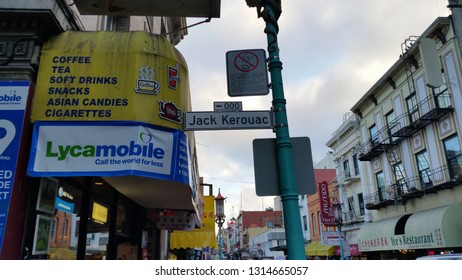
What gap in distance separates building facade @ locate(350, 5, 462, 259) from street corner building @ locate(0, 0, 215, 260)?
16.7 meters

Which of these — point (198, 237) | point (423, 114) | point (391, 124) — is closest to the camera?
point (198, 237)

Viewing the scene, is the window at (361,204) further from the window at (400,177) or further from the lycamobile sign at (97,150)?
the lycamobile sign at (97,150)

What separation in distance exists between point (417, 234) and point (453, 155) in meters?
4.69

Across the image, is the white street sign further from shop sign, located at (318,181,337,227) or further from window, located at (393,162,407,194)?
shop sign, located at (318,181,337,227)

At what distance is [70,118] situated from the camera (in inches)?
207

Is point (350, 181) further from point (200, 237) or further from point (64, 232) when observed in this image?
point (64, 232)

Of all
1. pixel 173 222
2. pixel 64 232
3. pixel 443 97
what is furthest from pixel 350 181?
pixel 64 232

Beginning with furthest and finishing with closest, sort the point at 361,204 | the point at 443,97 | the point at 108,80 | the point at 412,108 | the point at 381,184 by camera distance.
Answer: the point at 361,204, the point at 381,184, the point at 412,108, the point at 443,97, the point at 108,80

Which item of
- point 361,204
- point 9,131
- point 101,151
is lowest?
point 101,151

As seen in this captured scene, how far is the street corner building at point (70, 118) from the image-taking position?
4.93 m

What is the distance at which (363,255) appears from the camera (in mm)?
28609

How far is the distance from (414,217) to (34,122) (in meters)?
20.9
